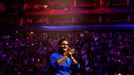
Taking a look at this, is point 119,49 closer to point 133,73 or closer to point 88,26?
point 133,73

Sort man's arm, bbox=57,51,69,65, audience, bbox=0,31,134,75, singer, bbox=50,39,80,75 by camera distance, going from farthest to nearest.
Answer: audience, bbox=0,31,134,75 → singer, bbox=50,39,80,75 → man's arm, bbox=57,51,69,65

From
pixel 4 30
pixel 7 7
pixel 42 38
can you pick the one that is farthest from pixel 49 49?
pixel 7 7

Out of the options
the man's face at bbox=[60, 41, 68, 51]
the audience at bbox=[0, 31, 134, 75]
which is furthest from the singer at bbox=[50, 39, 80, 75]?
the audience at bbox=[0, 31, 134, 75]

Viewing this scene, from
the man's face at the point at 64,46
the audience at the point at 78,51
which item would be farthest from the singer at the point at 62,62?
the audience at the point at 78,51

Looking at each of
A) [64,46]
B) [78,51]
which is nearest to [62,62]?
[64,46]

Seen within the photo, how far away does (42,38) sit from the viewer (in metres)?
13.5

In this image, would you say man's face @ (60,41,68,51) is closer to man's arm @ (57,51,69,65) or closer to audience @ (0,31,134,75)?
man's arm @ (57,51,69,65)

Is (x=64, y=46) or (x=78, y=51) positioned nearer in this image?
(x=64, y=46)

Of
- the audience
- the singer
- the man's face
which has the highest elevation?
the man's face

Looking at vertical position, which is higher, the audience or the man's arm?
the man's arm

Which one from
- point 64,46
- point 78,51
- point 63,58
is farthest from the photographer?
point 78,51

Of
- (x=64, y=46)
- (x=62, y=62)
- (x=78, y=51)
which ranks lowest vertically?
(x=78, y=51)

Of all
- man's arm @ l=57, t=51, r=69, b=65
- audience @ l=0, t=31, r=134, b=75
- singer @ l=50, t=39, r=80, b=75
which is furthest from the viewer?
audience @ l=0, t=31, r=134, b=75

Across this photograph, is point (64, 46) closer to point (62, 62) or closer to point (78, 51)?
point (62, 62)
